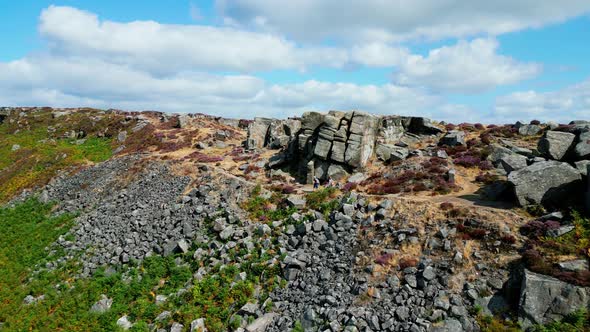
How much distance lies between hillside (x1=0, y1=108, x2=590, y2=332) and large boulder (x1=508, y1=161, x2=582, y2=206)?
0.09 metres

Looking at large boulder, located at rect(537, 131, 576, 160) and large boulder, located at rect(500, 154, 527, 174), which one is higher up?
large boulder, located at rect(537, 131, 576, 160)

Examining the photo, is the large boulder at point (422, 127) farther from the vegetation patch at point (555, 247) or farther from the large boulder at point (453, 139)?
the vegetation patch at point (555, 247)

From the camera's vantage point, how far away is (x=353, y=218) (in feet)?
92.8

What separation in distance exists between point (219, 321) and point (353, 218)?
12615 mm

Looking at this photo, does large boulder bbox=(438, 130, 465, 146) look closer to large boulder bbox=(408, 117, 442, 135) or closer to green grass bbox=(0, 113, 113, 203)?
large boulder bbox=(408, 117, 442, 135)

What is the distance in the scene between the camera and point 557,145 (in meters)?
29.5

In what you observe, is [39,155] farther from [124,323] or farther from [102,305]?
[124,323]

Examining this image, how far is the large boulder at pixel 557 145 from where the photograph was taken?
29359mm


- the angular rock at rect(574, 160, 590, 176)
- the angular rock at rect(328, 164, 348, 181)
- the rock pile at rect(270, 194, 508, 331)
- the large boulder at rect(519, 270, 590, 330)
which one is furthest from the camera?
the angular rock at rect(328, 164, 348, 181)

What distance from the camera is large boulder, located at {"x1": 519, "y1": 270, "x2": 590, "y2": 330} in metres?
17.4

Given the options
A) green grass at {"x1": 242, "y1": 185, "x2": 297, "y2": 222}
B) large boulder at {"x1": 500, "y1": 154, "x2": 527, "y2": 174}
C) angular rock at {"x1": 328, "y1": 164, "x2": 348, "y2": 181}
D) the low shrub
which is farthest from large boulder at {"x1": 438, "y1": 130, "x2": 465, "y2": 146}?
green grass at {"x1": 242, "y1": 185, "x2": 297, "y2": 222}

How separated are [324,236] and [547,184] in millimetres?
16380

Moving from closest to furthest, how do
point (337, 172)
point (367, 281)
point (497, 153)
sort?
1. point (367, 281)
2. point (497, 153)
3. point (337, 172)

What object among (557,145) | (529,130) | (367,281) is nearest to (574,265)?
(367,281)
